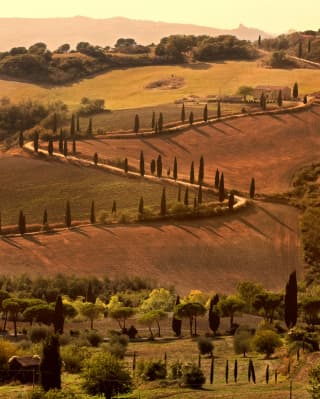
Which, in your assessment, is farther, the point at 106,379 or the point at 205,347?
the point at 205,347

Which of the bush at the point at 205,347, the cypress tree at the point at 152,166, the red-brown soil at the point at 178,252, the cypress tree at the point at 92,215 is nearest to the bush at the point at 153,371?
the bush at the point at 205,347

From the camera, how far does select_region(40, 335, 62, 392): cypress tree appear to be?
5612 centimetres

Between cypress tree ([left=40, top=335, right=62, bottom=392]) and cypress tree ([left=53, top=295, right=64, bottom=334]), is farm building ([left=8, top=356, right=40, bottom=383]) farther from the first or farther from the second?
cypress tree ([left=53, top=295, right=64, bottom=334])

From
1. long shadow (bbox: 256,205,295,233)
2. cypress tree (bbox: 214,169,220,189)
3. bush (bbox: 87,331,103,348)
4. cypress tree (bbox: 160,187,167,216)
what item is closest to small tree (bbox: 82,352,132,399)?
bush (bbox: 87,331,103,348)

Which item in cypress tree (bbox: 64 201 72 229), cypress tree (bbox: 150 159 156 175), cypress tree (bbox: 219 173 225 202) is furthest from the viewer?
cypress tree (bbox: 150 159 156 175)

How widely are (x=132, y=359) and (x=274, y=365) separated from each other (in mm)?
9827

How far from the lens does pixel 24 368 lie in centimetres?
6272

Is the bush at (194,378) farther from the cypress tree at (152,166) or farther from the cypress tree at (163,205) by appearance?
the cypress tree at (152,166)

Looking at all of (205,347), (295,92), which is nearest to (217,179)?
(295,92)

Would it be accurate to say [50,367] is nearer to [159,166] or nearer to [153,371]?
[153,371]

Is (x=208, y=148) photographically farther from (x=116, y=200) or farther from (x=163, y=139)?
(x=116, y=200)

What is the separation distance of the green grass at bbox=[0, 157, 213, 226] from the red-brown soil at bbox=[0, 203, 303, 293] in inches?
312

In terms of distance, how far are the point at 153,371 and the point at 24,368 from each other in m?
7.45

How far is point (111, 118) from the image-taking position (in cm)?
17775
